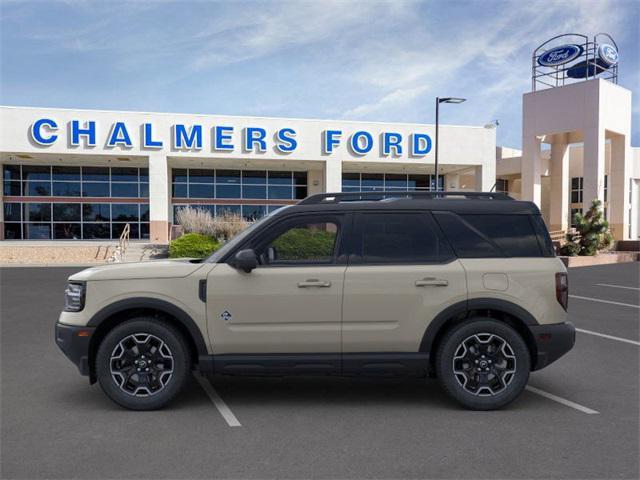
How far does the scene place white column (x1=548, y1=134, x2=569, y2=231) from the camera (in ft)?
→ 109

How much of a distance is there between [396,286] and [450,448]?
142cm

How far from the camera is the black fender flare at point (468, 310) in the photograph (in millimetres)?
4965

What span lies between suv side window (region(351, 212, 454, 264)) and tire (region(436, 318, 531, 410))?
71 centimetres

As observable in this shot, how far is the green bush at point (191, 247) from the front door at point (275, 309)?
17.5 m

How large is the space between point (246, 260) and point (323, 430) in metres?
1.55

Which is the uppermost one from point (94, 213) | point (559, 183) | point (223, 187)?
point (559, 183)

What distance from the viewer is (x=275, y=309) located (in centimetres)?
490

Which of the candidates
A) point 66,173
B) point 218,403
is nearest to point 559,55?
point 66,173

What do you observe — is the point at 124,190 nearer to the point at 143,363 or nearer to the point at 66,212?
the point at 66,212

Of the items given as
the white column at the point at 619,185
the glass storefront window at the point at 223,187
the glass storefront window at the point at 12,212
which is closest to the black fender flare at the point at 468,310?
the white column at the point at 619,185

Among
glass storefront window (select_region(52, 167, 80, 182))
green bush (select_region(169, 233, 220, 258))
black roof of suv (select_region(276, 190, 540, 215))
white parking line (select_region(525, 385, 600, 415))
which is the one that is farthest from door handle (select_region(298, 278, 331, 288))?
glass storefront window (select_region(52, 167, 80, 182))

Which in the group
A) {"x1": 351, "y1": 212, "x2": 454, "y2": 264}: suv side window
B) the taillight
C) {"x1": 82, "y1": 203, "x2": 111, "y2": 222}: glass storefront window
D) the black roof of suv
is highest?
{"x1": 82, "y1": 203, "x2": 111, "y2": 222}: glass storefront window

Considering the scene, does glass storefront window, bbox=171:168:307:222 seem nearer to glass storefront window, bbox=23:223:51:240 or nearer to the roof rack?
glass storefront window, bbox=23:223:51:240

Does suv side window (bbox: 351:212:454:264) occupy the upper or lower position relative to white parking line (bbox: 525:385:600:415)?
upper
